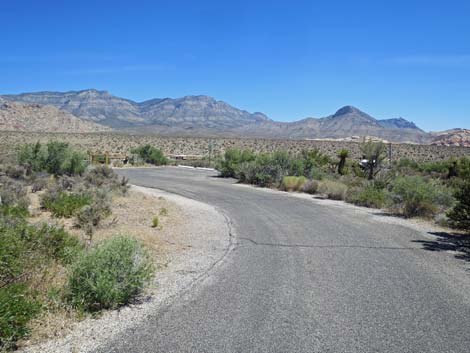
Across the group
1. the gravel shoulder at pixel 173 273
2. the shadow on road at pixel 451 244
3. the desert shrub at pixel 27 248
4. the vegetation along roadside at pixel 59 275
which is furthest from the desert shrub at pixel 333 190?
the desert shrub at pixel 27 248

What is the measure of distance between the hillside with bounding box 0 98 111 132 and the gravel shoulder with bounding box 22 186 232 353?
149878 millimetres

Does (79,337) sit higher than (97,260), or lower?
lower

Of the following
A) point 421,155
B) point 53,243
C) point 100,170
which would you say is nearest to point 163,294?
point 53,243

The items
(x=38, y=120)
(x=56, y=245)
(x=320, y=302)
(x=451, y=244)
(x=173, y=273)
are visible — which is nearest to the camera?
(x=320, y=302)

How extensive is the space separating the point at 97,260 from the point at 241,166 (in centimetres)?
2499

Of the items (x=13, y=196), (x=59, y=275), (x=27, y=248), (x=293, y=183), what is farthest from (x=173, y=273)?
(x=293, y=183)

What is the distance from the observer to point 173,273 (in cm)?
870

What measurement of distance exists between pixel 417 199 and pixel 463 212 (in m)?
2.62

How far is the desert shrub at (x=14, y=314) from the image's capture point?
5113 millimetres

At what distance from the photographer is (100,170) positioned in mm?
24375

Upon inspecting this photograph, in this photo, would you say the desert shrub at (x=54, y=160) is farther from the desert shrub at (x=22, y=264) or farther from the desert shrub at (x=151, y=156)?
the desert shrub at (x=151, y=156)

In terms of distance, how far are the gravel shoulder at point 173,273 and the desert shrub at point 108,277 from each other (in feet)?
0.69

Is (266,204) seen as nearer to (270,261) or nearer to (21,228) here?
(270,261)

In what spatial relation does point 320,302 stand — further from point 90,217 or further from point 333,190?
point 333,190
